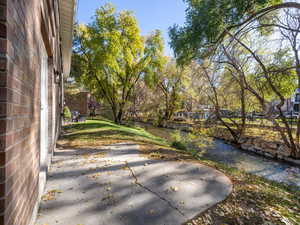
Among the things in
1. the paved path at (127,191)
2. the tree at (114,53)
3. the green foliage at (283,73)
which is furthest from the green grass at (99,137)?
the green foliage at (283,73)

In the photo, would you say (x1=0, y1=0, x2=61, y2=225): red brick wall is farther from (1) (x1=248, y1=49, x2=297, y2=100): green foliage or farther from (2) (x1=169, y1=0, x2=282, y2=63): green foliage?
(1) (x1=248, y1=49, x2=297, y2=100): green foliage

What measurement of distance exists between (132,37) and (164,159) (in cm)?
1178

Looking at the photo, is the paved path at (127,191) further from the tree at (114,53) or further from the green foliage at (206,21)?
the tree at (114,53)

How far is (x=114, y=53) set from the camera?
1283 centimetres

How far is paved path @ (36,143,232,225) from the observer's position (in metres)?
2.35

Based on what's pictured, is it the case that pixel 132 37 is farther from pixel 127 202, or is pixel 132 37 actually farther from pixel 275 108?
pixel 127 202

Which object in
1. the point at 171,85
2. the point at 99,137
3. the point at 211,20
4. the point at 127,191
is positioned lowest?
the point at 127,191

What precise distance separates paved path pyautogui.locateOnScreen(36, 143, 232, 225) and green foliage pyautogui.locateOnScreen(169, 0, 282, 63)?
4.60 m

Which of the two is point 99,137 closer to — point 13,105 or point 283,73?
point 13,105

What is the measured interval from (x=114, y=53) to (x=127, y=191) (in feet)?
38.8

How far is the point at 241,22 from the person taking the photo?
630 centimetres

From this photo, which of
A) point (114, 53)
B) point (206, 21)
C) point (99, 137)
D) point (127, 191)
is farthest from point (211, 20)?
point (114, 53)

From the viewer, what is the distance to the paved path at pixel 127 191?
235cm

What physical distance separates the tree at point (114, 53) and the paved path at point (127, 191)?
415 inches
